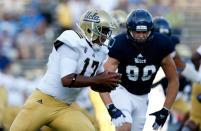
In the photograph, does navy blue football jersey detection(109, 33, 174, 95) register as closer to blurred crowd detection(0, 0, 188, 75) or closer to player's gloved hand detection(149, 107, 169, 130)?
player's gloved hand detection(149, 107, 169, 130)

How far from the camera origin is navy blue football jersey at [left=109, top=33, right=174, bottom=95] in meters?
5.50

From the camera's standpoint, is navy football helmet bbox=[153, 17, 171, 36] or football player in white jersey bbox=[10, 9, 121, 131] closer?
football player in white jersey bbox=[10, 9, 121, 131]

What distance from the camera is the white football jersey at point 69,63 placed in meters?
4.55

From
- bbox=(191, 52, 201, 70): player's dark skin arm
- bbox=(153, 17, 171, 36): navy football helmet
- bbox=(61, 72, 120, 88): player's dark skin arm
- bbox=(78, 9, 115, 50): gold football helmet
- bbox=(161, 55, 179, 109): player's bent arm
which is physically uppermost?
bbox=(78, 9, 115, 50): gold football helmet

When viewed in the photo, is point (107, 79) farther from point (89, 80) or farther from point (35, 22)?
point (35, 22)

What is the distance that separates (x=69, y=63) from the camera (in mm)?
4520

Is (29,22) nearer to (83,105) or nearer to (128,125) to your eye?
(83,105)

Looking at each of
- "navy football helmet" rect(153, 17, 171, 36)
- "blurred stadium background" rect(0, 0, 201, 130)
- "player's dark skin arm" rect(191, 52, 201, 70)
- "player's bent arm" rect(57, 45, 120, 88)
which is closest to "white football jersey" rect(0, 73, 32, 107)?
"blurred stadium background" rect(0, 0, 201, 130)

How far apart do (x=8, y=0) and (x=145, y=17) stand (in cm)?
793

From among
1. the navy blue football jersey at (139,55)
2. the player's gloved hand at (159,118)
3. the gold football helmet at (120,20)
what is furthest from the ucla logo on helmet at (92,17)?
the gold football helmet at (120,20)

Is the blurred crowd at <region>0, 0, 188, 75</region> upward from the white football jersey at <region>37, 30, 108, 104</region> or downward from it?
downward

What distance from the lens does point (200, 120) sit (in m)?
7.69

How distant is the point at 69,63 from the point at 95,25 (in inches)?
18.3

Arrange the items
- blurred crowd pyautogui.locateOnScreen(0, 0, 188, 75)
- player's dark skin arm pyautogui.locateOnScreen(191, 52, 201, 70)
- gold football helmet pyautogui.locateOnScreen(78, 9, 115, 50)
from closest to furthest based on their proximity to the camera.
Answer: gold football helmet pyautogui.locateOnScreen(78, 9, 115, 50), player's dark skin arm pyautogui.locateOnScreen(191, 52, 201, 70), blurred crowd pyautogui.locateOnScreen(0, 0, 188, 75)
